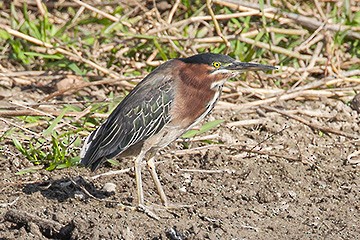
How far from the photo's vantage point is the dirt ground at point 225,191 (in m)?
4.84

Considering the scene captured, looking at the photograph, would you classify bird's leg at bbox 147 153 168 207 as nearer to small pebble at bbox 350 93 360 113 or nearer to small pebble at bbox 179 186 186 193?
small pebble at bbox 179 186 186 193

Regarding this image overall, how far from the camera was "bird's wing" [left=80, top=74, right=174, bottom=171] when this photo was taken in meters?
5.27

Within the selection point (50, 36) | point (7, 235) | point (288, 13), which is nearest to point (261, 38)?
point (288, 13)

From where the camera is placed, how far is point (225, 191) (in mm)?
5648

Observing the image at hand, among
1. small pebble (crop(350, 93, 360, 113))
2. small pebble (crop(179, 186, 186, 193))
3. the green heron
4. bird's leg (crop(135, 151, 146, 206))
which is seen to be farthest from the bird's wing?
small pebble (crop(350, 93, 360, 113))

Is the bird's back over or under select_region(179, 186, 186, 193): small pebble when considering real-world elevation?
over

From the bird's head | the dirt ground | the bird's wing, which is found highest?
the bird's head

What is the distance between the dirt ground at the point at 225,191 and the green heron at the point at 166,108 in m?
0.31

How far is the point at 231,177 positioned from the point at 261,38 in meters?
2.55

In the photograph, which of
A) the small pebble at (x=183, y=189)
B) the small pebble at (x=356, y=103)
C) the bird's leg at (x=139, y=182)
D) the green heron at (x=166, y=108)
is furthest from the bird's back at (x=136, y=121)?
the small pebble at (x=356, y=103)

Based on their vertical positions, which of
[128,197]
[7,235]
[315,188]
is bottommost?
[315,188]

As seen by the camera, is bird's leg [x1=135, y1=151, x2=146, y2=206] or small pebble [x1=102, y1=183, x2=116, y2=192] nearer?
bird's leg [x1=135, y1=151, x2=146, y2=206]

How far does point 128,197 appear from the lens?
5.47 m

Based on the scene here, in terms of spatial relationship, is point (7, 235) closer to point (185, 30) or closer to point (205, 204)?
point (205, 204)
